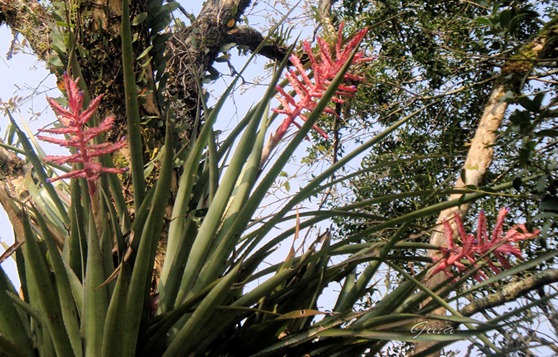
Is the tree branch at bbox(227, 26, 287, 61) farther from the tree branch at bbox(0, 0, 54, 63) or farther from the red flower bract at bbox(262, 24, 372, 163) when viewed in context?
the red flower bract at bbox(262, 24, 372, 163)

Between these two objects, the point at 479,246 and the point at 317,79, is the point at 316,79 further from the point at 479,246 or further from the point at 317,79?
the point at 479,246

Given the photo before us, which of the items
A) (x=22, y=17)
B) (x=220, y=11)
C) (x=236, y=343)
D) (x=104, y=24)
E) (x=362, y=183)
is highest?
(x=220, y=11)

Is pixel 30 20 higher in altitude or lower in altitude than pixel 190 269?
higher

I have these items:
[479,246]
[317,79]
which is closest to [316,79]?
[317,79]

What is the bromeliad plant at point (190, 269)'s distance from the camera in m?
1.06

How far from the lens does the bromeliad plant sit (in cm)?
106

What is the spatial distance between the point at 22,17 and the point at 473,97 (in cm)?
277

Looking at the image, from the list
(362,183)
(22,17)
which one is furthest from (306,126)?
(362,183)

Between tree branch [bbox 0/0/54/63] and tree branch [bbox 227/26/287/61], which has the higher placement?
tree branch [bbox 227/26/287/61]

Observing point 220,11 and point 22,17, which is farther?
point 220,11

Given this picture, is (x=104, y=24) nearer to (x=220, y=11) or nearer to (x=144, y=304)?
(x=144, y=304)

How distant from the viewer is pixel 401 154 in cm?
405

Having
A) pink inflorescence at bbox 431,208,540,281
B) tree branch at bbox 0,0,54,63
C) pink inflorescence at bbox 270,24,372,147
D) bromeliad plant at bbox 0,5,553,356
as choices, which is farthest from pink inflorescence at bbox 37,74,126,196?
tree branch at bbox 0,0,54,63

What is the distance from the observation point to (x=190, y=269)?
4.06 feet
